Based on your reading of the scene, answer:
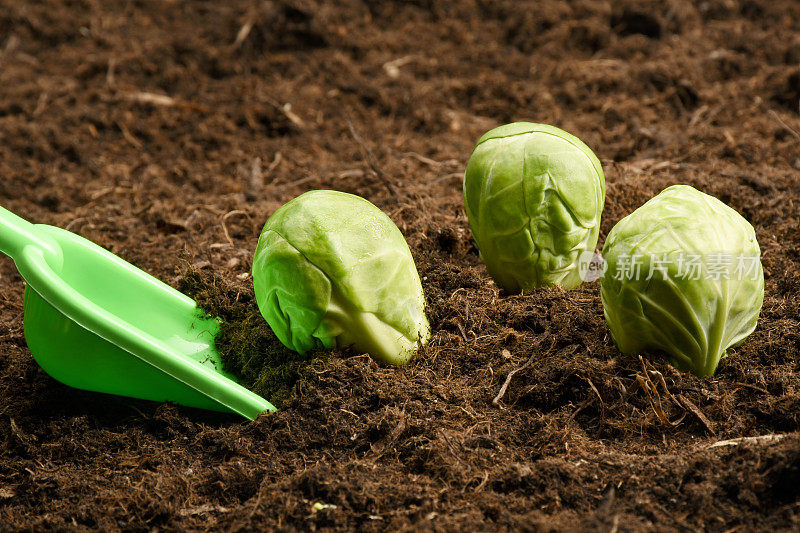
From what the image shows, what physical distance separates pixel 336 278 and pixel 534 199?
31.7 inches

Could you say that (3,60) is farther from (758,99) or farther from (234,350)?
(758,99)

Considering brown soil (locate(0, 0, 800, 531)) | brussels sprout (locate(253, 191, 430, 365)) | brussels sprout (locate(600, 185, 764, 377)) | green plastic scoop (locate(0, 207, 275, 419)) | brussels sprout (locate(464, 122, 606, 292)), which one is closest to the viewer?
brown soil (locate(0, 0, 800, 531))

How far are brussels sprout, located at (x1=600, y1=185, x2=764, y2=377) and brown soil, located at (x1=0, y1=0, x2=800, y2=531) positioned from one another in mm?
119

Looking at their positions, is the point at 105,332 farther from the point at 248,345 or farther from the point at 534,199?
the point at 534,199

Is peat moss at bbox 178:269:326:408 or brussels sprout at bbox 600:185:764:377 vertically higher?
brussels sprout at bbox 600:185:764:377

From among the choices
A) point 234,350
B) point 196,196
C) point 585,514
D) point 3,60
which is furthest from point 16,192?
point 585,514

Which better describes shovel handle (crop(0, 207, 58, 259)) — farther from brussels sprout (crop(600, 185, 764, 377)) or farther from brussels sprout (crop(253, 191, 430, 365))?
brussels sprout (crop(600, 185, 764, 377))

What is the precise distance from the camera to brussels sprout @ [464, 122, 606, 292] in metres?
2.82

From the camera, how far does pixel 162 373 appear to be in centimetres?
271

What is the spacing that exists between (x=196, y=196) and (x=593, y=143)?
234 cm

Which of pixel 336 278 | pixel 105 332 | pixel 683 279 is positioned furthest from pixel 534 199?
pixel 105 332

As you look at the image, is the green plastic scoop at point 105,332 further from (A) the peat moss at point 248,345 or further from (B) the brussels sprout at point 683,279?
(B) the brussels sprout at point 683,279

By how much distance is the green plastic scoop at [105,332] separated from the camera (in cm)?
267

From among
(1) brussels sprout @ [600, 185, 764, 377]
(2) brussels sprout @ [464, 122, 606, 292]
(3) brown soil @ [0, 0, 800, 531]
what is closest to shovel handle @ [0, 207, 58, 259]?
(3) brown soil @ [0, 0, 800, 531]
